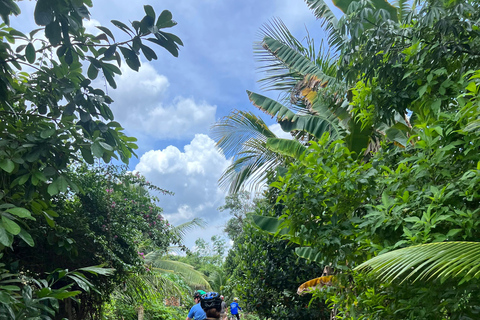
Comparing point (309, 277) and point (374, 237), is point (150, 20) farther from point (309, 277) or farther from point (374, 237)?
point (309, 277)

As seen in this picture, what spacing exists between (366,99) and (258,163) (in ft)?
21.7

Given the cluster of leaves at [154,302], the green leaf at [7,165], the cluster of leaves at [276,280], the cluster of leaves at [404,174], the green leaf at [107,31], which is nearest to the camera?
the cluster of leaves at [404,174]

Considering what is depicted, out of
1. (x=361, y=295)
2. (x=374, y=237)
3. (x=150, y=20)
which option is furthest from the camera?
(x=361, y=295)

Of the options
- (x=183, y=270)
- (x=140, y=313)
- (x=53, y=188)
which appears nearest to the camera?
(x=53, y=188)

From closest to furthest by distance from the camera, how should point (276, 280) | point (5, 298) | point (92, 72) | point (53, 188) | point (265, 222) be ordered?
point (5, 298) < point (53, 188) < point (92, 72) < point (265, 222) < point (276, 280)

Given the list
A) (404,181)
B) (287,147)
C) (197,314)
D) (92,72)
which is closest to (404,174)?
(404,181)

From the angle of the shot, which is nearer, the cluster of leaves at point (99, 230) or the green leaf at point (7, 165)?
the green leaf at point (7, 165)

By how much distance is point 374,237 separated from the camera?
301 centimetres

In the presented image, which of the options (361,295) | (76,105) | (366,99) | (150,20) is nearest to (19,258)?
(76,105)

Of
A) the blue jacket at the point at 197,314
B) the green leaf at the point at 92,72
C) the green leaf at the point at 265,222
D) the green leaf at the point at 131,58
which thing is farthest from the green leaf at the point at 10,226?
the green leaf at the point at 265,222

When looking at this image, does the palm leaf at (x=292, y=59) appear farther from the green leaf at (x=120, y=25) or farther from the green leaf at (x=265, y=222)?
the green leaf at (x=120, y=25)

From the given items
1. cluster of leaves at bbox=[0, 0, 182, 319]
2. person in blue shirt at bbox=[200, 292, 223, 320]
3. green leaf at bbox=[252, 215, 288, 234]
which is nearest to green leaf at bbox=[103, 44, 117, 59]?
cluster of leaves at bbox=[0, 0, 182, 319]

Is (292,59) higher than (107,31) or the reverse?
higher

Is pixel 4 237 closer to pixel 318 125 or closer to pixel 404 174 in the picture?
pixel 404 174
